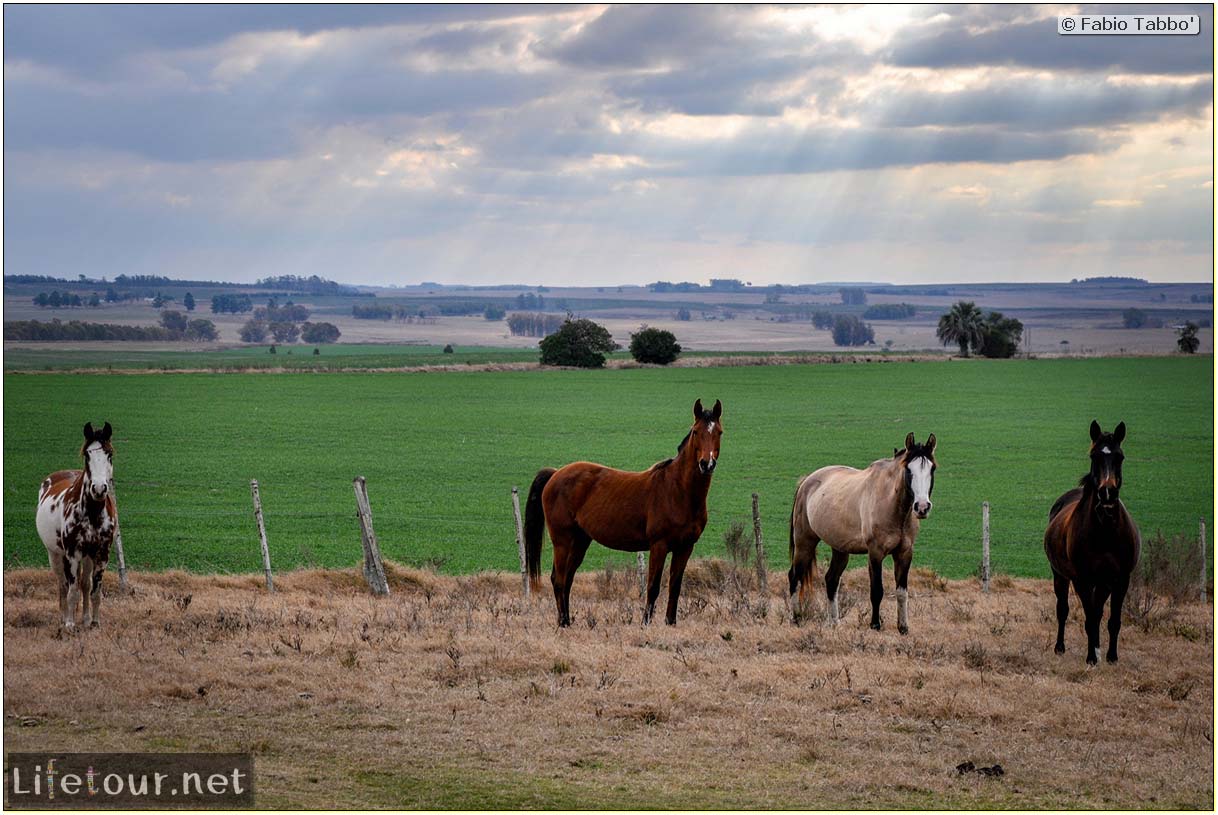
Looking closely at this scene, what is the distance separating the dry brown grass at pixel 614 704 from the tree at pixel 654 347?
84.4m

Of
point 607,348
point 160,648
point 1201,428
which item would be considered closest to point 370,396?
point 607,348

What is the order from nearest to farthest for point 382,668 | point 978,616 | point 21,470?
1. point 382,668
2. point 978,616
3. point 21,470

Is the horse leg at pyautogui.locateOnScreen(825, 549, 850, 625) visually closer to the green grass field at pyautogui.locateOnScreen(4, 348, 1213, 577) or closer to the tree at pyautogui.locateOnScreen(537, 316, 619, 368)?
Result: the green grass field at pyautogui.locateOnScreen(4, 348, 1213, 577)

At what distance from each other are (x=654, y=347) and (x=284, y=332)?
109 m

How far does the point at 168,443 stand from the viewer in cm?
4388

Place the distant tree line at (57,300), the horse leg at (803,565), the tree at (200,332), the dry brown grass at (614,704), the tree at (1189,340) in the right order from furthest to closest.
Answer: the distant tree line at (57,300), the tree at (200,332), the tree at (1189,340), the horse leg at (803,565), the dry brown grass at (614,704)

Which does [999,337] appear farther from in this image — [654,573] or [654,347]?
[654,573]

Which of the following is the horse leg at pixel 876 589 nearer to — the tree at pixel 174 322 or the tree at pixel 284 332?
the tree at pixel 174 322

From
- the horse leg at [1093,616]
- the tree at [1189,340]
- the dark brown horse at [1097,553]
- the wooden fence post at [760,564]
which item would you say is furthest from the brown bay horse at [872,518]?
the tree at [1189,340]

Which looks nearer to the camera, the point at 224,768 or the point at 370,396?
the point at 224,768

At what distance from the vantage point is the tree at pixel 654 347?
9812 cm

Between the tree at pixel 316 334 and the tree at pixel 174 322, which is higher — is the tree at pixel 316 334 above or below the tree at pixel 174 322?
below

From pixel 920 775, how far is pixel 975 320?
377ft

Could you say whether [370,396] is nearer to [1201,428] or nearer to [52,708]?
[1201,428]
